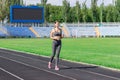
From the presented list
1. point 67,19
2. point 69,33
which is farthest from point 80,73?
point 67,19

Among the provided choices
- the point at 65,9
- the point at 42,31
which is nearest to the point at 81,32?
the point at 42,31

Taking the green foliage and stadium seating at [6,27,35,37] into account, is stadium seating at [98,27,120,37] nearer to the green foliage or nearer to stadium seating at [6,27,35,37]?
the green foliage

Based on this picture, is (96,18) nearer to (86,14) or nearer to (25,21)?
(86,14)

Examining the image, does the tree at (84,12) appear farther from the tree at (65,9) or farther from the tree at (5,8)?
the tree at (5,8)

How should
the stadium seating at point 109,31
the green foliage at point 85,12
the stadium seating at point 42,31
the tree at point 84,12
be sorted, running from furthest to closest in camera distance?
the tree at point 84,12, the green foliage at point 85,12, the stadium seating at point 109,31, the stadium seating at point 42,31

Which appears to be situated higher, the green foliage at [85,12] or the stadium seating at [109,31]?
the green foliage at [85,12]

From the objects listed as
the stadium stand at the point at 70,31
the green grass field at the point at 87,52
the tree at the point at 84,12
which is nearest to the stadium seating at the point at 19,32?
the stadium stand at the point at 70,31

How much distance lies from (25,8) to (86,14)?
112 ft

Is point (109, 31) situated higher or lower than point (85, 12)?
lower

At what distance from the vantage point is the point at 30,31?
92062 millimetres

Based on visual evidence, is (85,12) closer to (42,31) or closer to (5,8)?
(5,8)

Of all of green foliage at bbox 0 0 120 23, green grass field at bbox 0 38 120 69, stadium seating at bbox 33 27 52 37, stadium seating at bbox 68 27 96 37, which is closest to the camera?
green grass field at bbox 0 38 120 69

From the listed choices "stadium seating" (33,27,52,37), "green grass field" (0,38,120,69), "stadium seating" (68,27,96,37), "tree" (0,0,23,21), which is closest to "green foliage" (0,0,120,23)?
"tree" (0,0,23,21)

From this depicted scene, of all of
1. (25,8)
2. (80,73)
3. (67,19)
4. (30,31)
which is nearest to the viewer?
(80,73)
